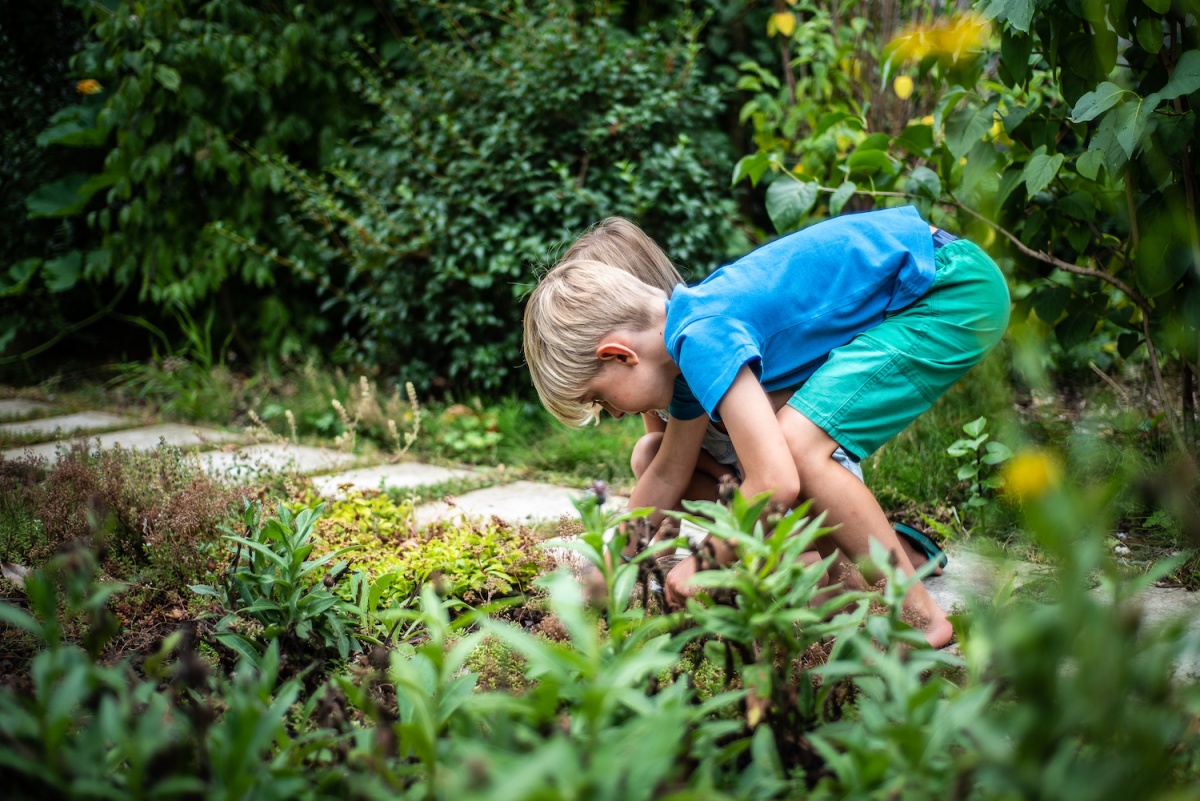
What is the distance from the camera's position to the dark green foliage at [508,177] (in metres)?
4.12

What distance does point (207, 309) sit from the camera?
5.63 meters

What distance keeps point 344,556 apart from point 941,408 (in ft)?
7.22

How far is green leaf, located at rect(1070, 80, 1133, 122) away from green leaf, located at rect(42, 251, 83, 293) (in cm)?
581

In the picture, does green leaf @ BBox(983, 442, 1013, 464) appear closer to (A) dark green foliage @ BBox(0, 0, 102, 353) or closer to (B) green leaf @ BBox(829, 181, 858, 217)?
(B) green leaf @ BBox(829, 181, 858, 217)

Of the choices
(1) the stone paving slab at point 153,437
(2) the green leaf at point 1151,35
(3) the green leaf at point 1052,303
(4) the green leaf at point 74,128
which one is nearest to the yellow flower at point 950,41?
(2) the green leaf at point 1151,35

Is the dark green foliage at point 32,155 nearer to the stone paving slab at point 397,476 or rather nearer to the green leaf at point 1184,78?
the stone paving slab at point 397,476

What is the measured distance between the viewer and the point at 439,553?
218 cm

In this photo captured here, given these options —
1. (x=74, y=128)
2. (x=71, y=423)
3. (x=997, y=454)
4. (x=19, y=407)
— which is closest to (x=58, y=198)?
(x=74, y=128)

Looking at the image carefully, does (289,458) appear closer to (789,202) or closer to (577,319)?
(577,319)

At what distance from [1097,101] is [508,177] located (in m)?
2.67

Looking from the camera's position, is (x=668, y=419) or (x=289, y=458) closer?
(x=668, y=419)

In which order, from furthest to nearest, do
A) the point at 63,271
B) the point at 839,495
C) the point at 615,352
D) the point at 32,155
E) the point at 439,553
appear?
the point at 32,155
the point at 63,271
the point at 439,553
the point at 615,352
the point at 839,495

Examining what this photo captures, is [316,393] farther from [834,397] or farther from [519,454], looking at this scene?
[834,397]

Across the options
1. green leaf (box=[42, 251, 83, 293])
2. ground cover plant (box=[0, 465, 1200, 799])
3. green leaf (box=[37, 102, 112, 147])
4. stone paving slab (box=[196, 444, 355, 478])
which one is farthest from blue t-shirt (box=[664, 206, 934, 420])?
green leaf (box=[42, 251, 83, 293])
